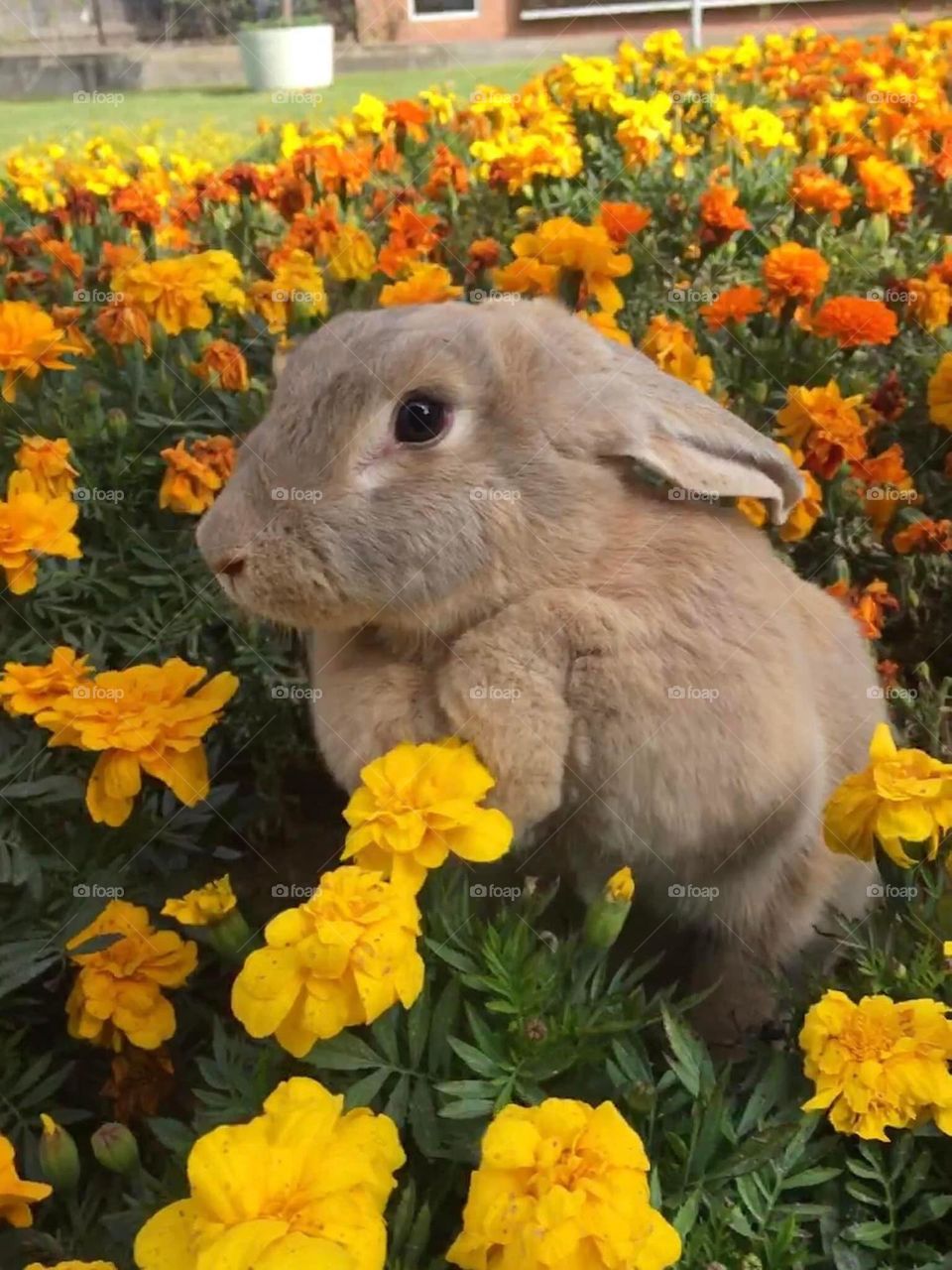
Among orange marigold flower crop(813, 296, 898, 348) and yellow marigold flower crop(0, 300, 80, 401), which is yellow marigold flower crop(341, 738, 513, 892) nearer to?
yellow marigold flower crop(0, 300, 80, 401)

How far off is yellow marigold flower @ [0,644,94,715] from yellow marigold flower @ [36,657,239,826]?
18 millimetres

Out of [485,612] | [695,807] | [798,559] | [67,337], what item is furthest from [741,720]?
[67,337]

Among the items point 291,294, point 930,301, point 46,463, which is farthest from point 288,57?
point 46,463

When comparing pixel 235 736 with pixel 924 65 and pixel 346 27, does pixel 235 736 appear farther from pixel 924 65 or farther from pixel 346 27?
pixel 924 65

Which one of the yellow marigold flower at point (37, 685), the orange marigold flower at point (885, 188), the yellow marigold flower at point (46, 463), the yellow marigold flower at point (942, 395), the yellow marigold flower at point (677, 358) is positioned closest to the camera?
the yellow marigold flower at point (37, 685)

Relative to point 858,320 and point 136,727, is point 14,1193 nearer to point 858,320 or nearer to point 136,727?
point 136,727

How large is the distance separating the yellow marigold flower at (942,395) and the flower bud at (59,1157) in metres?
1.97

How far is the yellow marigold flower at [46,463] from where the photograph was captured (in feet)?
6.34

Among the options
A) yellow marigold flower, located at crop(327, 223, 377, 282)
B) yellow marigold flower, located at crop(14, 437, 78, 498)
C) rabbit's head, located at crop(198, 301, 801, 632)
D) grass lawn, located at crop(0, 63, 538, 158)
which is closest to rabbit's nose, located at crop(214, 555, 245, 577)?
rabbit's head, located at crop(198, 301, 801, 632)

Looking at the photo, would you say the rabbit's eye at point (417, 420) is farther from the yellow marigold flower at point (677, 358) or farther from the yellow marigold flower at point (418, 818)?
the yellow marigold flower at point (677, 358)

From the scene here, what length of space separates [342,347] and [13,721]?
835 millimetres

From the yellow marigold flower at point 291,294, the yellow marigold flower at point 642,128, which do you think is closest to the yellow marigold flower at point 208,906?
the yellow marigold flower at point 291,294

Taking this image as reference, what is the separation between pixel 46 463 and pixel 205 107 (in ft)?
8.46

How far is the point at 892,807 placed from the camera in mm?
1253
